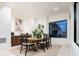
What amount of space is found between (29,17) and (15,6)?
0.30 m

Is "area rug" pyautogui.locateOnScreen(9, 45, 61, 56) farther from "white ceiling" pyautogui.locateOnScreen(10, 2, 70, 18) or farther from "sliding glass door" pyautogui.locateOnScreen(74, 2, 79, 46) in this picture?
"white ceiling" pyautogui.locateOnScreen(10, 2, 70, 18)

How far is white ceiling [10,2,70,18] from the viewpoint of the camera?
6.13 ft

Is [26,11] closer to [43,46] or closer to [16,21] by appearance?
[16,21]

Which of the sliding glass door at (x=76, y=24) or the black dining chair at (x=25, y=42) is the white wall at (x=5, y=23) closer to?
the black dining chair at (x=25, y=42)

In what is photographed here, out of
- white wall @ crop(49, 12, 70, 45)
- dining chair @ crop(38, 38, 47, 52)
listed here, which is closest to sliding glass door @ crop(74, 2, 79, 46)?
white wall @ crop(49, 12, 70, 45)

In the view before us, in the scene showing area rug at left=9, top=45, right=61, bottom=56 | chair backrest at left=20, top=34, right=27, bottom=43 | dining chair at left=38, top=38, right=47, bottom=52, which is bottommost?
area rug at left=9, top=45, right=61, bottom=56

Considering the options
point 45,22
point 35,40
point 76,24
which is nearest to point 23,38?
point 35,40

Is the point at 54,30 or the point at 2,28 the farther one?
the point at 54,30

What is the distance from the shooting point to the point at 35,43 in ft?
6.48

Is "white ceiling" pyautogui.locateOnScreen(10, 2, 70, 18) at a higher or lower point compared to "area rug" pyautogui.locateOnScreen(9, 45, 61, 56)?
higher

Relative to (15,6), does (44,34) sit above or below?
below

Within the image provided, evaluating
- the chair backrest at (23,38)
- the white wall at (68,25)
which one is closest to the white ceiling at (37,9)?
the white wall at (68,25)

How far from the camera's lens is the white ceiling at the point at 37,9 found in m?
1.87

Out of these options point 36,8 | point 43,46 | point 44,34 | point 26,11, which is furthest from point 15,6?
point 43,46
